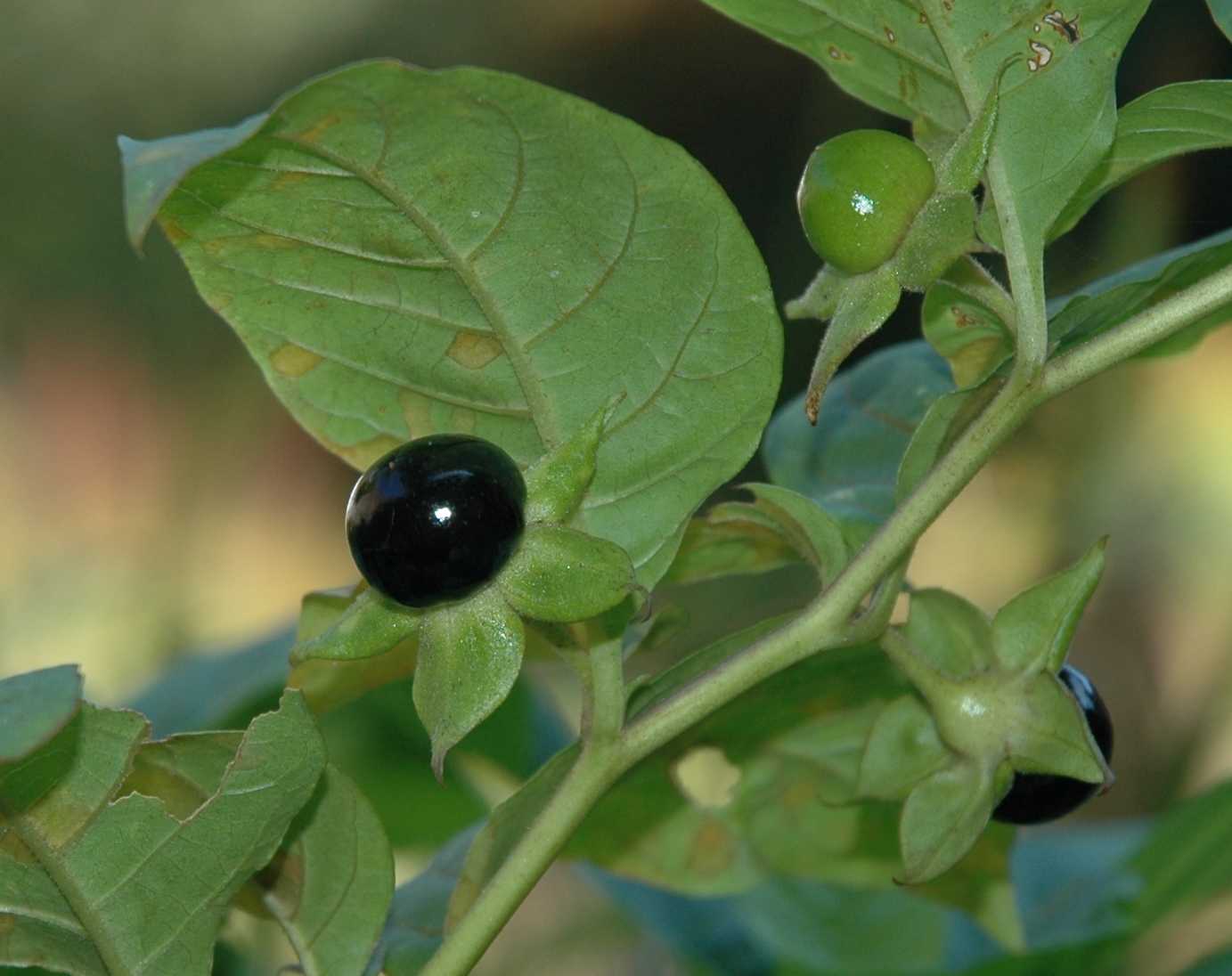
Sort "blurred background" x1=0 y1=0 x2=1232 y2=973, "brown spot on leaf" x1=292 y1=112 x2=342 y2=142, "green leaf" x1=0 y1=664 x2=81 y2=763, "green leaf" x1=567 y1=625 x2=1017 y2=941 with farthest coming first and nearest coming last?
"blurred background" x1=0 y1=0 x2=1232 y2=973 → "green leaf" x1=567 y1=625 x2=1017 y2=941 → "brown spot on leaf" x1=292 y1=112 x2=342 y2=142 → "green leaf" x1=0 y1=664 x2=81 y2=763

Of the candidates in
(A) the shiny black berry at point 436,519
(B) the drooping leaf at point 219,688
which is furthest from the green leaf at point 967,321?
(B) the drooping leaf at point 219,688

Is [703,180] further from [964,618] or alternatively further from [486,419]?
[964,618]

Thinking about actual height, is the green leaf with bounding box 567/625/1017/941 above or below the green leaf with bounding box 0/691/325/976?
below

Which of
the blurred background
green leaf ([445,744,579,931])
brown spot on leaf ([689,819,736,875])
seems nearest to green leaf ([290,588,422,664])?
green leaf ([445,744,579,931])

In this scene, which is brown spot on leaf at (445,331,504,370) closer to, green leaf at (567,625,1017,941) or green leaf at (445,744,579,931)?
green leaf at (445,744,579,931)

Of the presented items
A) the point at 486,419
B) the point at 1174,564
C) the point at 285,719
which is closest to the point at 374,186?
the point at 486,419

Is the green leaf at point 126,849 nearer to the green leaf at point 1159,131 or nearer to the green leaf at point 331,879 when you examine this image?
the green leaf at point 331,879
